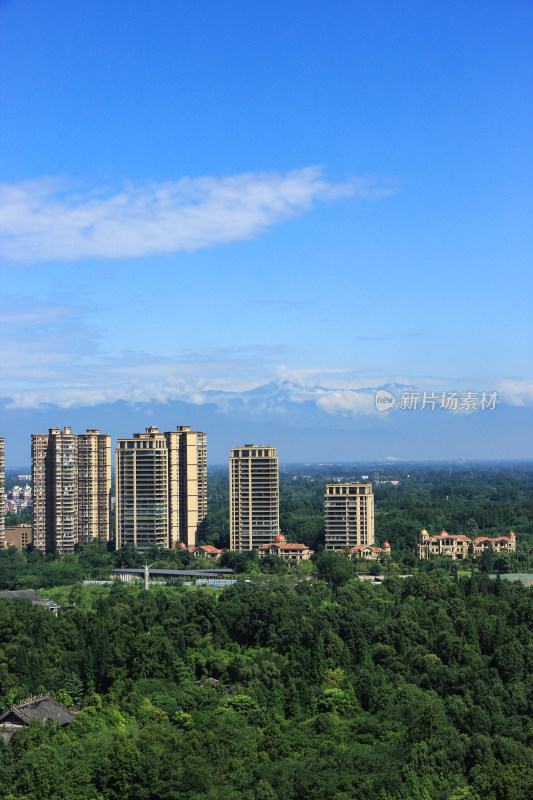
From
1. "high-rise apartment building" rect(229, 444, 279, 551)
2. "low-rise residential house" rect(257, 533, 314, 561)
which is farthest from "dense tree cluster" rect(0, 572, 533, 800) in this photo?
"high-rise apartment building" rect(229, 444, 279, 551)

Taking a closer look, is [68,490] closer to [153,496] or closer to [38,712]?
[153,496]

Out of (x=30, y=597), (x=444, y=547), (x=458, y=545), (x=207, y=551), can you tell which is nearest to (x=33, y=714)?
(x=30, y=597)

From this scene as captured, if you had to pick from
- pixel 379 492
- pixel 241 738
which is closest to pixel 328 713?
pixel 241 738

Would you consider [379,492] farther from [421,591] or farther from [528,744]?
[528,744]

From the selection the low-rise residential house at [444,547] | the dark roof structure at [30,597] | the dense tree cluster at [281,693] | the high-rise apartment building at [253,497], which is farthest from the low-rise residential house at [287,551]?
the dense tree cluster at [281,693]

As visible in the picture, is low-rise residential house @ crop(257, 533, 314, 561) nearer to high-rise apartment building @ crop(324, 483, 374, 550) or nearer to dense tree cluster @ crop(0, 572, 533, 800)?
high-rise apartment building @ crop(324, 483, 374, 550)
